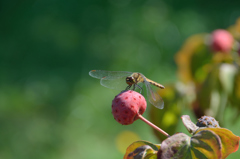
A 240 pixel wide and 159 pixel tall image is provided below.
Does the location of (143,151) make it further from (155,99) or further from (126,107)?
(155,99)

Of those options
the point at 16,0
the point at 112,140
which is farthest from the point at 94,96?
the point at 16,0

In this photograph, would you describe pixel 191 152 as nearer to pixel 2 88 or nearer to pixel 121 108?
pixel 121 108

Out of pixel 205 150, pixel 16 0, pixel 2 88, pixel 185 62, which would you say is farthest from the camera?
pixel 16 0

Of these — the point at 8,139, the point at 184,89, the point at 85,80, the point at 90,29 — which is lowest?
the point at 8,139

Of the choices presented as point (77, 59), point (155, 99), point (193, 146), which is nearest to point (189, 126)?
point (193, 146)

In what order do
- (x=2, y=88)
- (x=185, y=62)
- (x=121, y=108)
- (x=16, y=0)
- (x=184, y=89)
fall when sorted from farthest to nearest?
(x=16, y=0) → (x=2, y=88) → (x=185, y=62) → (x=184, y=89) → (x=121, y=108)

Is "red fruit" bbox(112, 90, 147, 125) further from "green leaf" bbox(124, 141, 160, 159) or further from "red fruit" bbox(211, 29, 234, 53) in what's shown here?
"red fruit" bbox(211, 29, 234, 53)

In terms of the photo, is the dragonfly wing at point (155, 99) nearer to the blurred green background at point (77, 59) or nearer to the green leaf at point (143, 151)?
A: the green leaf at point (143, 151)

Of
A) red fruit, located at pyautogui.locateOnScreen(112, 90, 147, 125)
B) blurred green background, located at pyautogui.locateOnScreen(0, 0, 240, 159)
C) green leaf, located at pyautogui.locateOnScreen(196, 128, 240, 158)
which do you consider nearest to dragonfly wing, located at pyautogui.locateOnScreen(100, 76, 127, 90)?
red fruit, located at pyautogui.locateOnScreen(112, 90, 147, 125)
